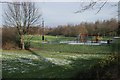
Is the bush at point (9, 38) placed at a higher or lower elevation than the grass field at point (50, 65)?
higher

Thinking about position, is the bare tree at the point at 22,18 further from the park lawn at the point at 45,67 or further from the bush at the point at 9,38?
the park lawn at the point at 45,67

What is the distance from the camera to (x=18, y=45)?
3875cm

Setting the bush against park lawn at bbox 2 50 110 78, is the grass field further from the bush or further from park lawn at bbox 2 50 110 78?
the bush

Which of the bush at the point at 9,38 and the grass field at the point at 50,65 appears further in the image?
the bush at the point at 9,38

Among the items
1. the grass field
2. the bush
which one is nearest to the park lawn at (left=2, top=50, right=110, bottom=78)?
the grass field

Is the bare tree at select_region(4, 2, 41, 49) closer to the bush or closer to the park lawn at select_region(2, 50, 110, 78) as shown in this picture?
the bush

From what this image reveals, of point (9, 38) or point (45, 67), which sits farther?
point (9, 38)

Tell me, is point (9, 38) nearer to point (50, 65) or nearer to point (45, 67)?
point (50, 65)

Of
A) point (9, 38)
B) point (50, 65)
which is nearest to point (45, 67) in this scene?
point (50, 65)

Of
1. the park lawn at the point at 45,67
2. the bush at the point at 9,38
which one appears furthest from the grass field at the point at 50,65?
the bush at the point at 9,38

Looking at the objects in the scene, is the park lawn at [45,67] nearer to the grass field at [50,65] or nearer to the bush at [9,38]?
the grass field at [50,65]

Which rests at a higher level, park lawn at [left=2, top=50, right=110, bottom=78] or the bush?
the bush

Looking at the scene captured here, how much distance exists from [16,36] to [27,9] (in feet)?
15.2

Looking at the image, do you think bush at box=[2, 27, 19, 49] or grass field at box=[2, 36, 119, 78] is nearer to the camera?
grass field at box=[2, 36, 119, 78]
